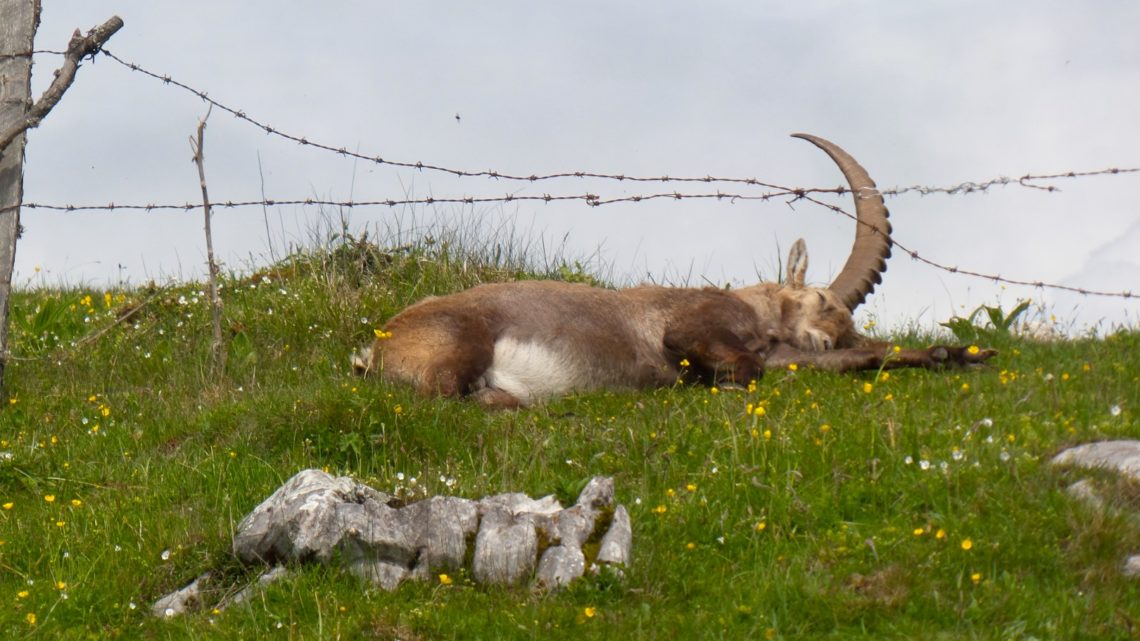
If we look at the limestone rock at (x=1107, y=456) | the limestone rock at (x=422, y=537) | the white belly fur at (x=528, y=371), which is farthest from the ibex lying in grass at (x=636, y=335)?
the limestone rock at (x=422, y=537)

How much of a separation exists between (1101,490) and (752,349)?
4.29 metres

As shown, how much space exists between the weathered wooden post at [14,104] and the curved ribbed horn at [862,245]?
5059 mm

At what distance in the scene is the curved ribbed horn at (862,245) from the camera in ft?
31.4

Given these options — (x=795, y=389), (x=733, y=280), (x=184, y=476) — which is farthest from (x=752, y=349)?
(x=184, y=476)

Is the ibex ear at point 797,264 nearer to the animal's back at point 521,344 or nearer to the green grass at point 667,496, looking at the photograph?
the animal's back at point 521,344

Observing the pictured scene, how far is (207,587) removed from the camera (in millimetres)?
5418

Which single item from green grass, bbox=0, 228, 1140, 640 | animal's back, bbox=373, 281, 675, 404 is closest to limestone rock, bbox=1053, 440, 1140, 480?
green grass, bbox=0, 228, 1140, 640

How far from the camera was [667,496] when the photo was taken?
18.7ft

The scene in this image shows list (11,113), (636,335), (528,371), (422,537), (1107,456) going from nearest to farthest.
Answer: (422,537) → (1107,456) → (528,371) → (11,113) → (636,335)

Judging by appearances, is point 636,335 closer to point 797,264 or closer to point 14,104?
point 797,264

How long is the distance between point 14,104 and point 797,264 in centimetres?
541

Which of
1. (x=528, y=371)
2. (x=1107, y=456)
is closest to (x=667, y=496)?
(x=1107, y=456)

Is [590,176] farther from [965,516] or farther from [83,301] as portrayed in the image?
[83,301]

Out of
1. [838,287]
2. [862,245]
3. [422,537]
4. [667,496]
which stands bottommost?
[422,537]
